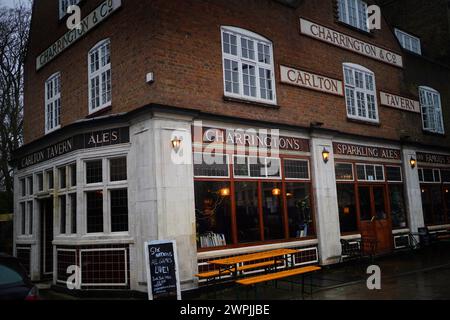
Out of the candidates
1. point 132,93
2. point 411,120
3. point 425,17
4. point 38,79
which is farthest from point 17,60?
point 425,17

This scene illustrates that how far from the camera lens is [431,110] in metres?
19.2

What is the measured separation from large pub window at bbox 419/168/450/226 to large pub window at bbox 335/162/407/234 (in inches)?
72.6

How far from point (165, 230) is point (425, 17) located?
19933 millimetres

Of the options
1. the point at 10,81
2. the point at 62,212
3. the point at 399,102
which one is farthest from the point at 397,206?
the point at 10,81

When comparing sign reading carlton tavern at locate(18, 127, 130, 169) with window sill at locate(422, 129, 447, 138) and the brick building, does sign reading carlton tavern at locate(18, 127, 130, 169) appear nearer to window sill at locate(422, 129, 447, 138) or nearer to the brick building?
the brick building

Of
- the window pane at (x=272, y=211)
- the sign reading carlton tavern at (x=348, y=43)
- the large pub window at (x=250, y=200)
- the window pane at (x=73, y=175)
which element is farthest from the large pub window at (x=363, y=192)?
the window pane at (x=73, y=175)

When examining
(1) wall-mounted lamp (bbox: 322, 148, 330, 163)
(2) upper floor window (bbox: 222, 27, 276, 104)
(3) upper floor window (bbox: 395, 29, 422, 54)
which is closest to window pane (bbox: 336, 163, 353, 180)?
(1) wall-mounted lamp (bbox: 322, 148, 330, 163)

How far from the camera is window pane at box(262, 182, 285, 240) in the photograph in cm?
1177

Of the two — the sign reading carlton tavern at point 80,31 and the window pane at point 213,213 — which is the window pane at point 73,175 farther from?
the sign reading carlton tavern at point 80,31

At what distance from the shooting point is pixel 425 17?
22.1 metres

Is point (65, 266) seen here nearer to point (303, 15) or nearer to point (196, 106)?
point (196, 106)

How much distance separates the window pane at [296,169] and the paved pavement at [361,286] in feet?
9.75

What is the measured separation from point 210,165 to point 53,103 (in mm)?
6743
